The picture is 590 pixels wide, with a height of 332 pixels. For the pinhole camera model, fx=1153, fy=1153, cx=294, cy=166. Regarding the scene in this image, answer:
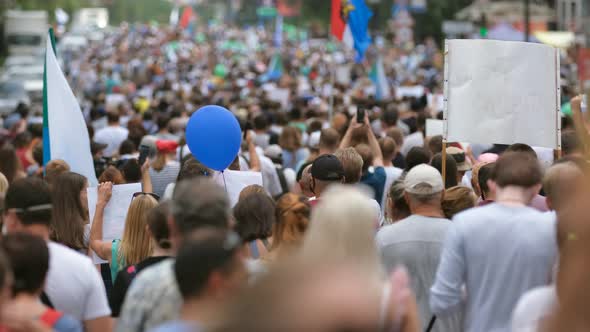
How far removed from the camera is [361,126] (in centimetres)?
1001

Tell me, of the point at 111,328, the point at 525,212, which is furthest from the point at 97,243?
the point at 525,212

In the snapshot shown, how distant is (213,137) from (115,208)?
1390 mm

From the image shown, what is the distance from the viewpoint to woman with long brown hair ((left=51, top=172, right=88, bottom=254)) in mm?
6719

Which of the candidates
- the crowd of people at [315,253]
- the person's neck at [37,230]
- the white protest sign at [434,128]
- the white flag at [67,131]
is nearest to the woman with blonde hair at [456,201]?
the crowd of people at [315,253]

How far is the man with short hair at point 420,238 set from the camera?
5754mm

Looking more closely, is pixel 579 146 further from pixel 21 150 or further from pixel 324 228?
pixel 21 150

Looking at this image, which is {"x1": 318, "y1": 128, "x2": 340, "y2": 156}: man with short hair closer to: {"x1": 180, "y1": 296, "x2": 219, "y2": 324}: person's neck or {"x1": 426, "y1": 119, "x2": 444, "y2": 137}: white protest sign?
{"x1": 426, "y1": 119, "x2": 444, "y2": 137}: white protest sign

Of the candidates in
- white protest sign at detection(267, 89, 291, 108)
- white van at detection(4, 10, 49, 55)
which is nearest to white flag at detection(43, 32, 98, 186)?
white protest sign at detection(267, 89, 291, 108)

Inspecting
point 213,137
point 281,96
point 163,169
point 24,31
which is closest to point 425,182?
point 213,137

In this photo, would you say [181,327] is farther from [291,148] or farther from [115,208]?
[291,148]

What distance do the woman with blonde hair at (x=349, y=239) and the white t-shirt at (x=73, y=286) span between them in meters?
1.54

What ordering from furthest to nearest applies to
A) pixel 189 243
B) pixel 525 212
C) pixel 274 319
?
pixel 525 212, pixel 189 243, pixel 274 319

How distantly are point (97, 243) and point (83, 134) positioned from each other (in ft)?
8.78

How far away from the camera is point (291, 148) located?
12406 millimetres
